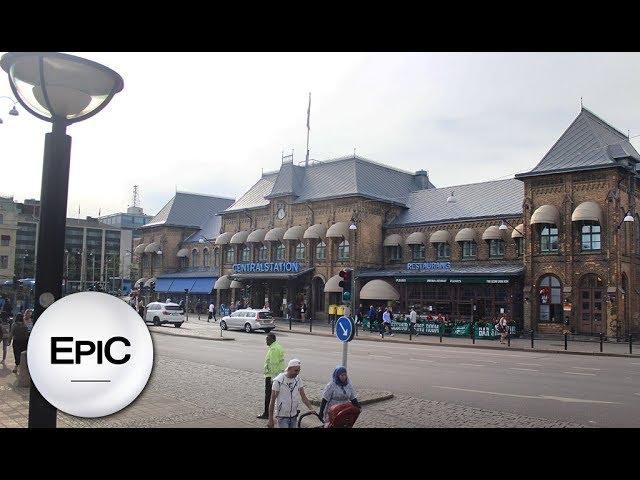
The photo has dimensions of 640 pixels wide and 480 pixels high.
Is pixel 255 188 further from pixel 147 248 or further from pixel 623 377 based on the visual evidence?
pixel 623 377

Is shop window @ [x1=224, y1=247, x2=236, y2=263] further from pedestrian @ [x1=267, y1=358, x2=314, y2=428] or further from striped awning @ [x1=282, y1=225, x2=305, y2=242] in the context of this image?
pedestrian @ [x1=267, y1=358, x2=314, y2=428]

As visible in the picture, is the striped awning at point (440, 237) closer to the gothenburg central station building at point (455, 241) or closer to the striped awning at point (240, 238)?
the gothenburg central station building at point (455, 241)

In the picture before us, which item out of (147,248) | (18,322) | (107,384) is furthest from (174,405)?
(147,248)

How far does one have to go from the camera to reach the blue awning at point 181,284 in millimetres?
66000

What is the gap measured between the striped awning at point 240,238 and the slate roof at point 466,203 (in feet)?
53.3

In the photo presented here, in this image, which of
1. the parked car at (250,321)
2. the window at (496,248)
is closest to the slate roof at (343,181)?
the window at (496,248)

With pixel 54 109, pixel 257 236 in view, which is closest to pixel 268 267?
pixel 257 236

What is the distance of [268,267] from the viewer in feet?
170

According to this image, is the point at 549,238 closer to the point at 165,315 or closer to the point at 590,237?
the point at 590,237

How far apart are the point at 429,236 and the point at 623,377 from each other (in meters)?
27.0
